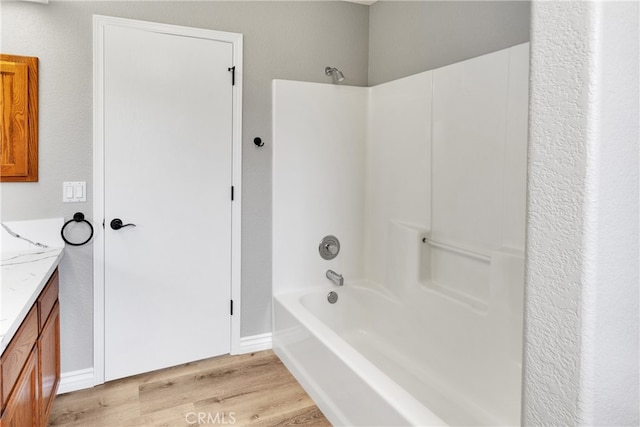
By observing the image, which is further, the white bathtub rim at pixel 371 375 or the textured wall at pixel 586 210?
the white bathtub rim at pixel 371 375

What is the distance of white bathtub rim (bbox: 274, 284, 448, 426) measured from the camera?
1.61 meters

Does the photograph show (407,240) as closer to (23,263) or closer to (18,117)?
(23,263)

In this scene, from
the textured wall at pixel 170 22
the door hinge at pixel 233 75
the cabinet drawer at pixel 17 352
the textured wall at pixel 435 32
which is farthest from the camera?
the door hinge at pixel 233 75

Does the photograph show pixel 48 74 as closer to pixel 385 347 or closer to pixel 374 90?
pixel 374 90

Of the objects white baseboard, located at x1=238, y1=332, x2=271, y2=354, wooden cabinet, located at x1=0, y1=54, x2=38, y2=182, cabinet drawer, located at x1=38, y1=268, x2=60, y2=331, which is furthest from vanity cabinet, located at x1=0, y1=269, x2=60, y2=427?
white baseboard, located at x1=238, y1=332, x2=271, y2=354

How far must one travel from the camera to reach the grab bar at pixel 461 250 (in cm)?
224

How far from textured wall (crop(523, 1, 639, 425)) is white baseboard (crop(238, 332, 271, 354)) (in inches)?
98.4

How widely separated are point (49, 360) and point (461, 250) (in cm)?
219

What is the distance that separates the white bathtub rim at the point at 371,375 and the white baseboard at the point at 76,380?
4.03 feet

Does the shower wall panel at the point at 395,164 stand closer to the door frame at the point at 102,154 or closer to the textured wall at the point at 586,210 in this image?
the door frame at the point at 102,154

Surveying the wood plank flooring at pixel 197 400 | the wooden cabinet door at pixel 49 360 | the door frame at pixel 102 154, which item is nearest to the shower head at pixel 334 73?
the door frame at pixel 102 154

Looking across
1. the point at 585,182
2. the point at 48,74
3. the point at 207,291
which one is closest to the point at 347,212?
the point at 207,291

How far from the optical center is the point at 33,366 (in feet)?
5.59

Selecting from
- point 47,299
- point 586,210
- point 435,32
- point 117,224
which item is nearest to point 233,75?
point 117,224
